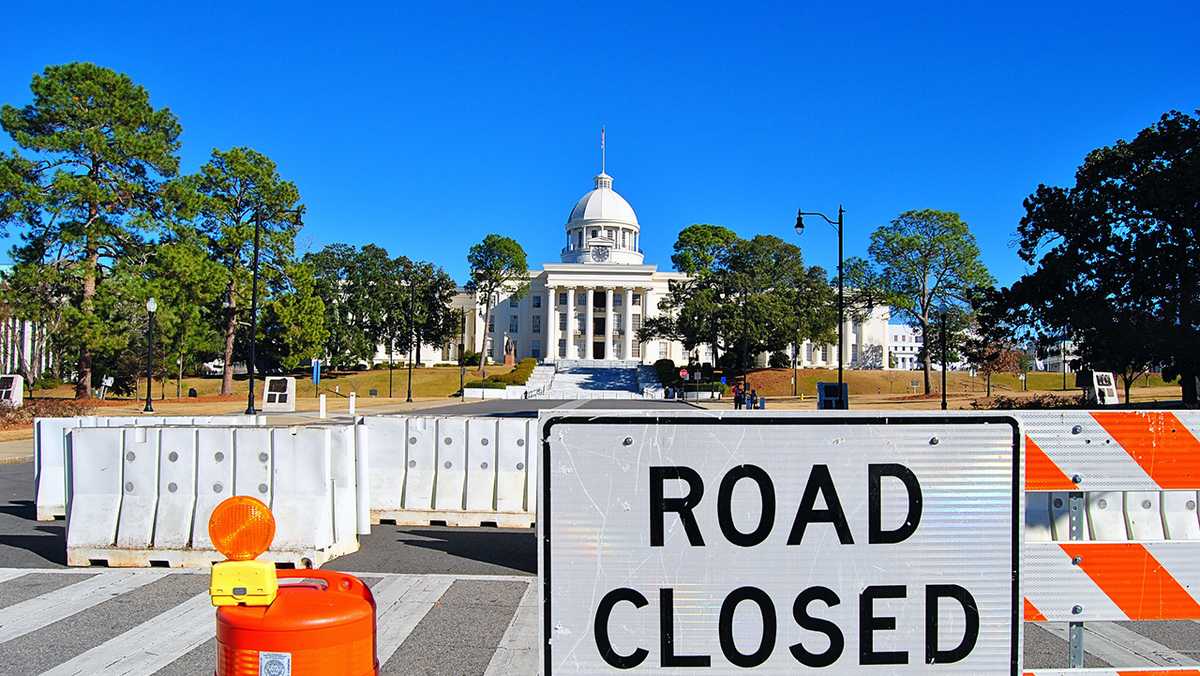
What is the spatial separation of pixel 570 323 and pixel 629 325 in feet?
23.4

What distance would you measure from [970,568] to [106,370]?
62.8 meters

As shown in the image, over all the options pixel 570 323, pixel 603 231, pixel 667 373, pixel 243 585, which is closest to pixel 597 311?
pixel 570 323

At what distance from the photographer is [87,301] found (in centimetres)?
3912

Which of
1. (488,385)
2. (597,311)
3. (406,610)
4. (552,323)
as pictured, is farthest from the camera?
(597,311)

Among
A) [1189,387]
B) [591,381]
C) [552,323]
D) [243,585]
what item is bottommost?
[591,381]

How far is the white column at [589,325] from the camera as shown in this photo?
105688 millimetres

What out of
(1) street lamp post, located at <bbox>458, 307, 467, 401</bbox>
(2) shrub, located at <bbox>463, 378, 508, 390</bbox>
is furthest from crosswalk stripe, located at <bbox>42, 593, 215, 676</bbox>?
(2) shrub, located at <bbox>463, 378, 508, 390</bbox>

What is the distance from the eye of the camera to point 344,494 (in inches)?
380

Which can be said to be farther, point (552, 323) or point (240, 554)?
point (552, 323)

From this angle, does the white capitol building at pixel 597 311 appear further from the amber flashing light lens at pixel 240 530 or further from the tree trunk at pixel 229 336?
the amber flashing light lens at pixel 240 530

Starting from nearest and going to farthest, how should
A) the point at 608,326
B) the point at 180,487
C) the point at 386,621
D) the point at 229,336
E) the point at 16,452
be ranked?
the point at 386,621
the point at 180,487
the point at 16,452
the point at 229,336
the point at 608,326

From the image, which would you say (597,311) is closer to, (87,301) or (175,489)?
(87,301)

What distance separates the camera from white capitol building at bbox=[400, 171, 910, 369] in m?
106

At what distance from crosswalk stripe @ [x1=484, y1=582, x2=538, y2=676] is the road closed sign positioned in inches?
128
